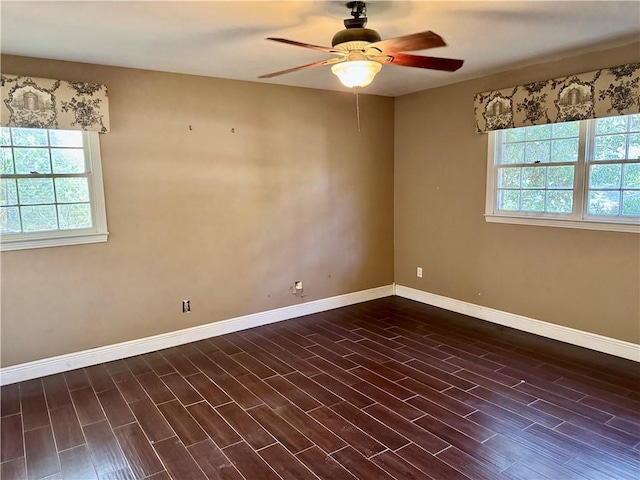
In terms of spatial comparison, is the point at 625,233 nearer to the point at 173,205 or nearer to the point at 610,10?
the point at 610,10

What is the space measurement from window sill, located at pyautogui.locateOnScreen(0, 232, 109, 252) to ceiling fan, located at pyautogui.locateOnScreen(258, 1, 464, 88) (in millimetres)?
2298

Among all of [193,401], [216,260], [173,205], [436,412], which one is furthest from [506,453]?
[173,205]

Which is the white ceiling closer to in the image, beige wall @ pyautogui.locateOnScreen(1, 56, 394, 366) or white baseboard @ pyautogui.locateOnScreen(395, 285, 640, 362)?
beige wall @ pyautogui.locateOnScreen(1, 56, 394, 366)

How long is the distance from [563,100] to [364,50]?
220cm

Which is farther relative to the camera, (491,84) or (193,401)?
(491,84)

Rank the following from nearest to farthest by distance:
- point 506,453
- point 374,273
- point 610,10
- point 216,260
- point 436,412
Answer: point 506,453, point 610,10, point 436,412, point 216,260, point 374,273

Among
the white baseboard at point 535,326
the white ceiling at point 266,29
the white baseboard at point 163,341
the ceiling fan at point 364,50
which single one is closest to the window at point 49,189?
the white ceiling at point 266,29

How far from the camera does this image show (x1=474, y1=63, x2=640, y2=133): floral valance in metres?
3.22

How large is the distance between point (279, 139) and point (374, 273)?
2024 mm

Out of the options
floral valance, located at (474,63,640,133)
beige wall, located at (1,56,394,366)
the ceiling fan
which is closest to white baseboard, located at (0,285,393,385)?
beige wall, located at (1,56,394,366)

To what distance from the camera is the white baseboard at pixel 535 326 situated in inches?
138

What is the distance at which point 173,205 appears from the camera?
3896 millimetres

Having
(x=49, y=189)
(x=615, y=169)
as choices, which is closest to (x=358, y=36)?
(x=615, y=169)

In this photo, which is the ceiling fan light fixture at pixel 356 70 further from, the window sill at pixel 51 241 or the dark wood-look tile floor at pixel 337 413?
the window sill at pixel 51 241
